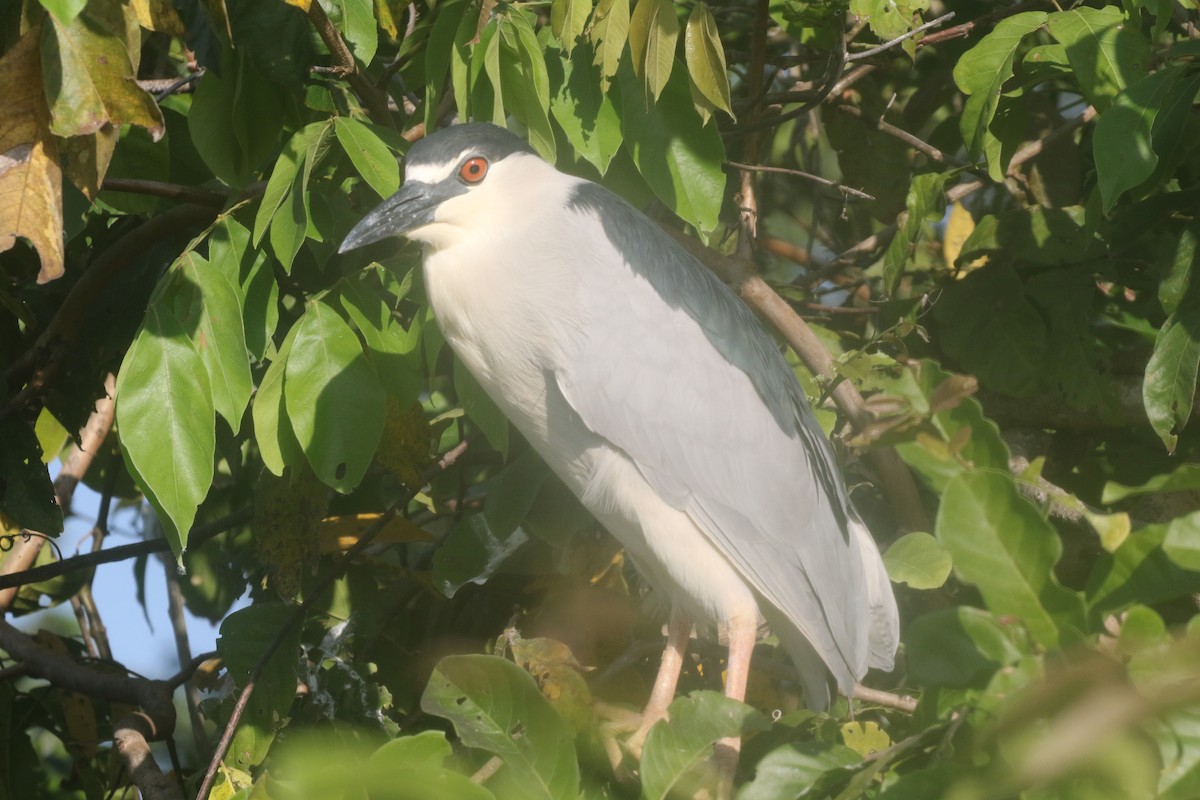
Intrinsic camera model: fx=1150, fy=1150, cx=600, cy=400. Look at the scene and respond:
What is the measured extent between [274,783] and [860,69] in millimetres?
1981

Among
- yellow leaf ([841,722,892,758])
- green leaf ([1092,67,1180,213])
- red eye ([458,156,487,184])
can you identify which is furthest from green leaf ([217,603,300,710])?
green leaf ([1092,67,1180,213])

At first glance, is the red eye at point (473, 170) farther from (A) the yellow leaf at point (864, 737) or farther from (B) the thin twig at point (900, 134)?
(A) the yellow leaf at point (864, 737)

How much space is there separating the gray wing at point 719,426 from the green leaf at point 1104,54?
0.76 m

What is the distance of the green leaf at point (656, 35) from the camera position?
1811mm

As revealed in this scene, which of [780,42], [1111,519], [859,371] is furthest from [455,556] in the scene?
[780,42]

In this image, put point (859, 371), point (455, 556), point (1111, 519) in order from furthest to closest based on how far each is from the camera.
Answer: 1. point (455, 556)
2. point (859, 371)
3. point (1111, 519)

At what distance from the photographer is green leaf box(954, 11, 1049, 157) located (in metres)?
2.06

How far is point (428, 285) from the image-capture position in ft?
7.22

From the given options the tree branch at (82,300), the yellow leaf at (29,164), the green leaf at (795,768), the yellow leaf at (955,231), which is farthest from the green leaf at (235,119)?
the yellow leaf at (955,231)

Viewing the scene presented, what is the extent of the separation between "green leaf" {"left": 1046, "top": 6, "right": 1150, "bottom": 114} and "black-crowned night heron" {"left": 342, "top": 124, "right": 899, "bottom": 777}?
0.76m

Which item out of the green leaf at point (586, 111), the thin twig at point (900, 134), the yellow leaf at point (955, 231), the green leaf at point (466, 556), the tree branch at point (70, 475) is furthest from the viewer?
the yellow leaf at point (955, 231)

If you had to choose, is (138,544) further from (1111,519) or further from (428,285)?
(1111,519)

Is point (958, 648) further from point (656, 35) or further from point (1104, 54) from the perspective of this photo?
point (1104, 54)

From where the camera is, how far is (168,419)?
5.75 ft
